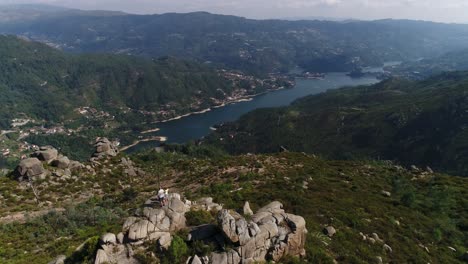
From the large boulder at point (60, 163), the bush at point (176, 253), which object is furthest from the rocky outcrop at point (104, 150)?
the bush at point (176, 253)

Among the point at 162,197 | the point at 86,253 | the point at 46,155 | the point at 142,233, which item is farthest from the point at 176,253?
the point at 46,155

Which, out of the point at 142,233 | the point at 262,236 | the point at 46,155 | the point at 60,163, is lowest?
the point at 60,163

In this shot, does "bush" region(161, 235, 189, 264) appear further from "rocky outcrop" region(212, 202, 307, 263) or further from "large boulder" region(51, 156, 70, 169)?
"large boulder" region(51, 156, 70, 169)

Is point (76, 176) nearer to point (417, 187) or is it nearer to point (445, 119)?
point (417, 187)

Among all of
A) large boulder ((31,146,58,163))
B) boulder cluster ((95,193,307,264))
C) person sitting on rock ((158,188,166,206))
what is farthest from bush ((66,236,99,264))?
large boulder ((31,146,58,163))

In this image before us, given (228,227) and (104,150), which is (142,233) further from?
(104,150)

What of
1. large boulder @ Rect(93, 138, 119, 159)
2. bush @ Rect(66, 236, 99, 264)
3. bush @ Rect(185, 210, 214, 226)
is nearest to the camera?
bush @ Rect(66, 236, 99, 264)
